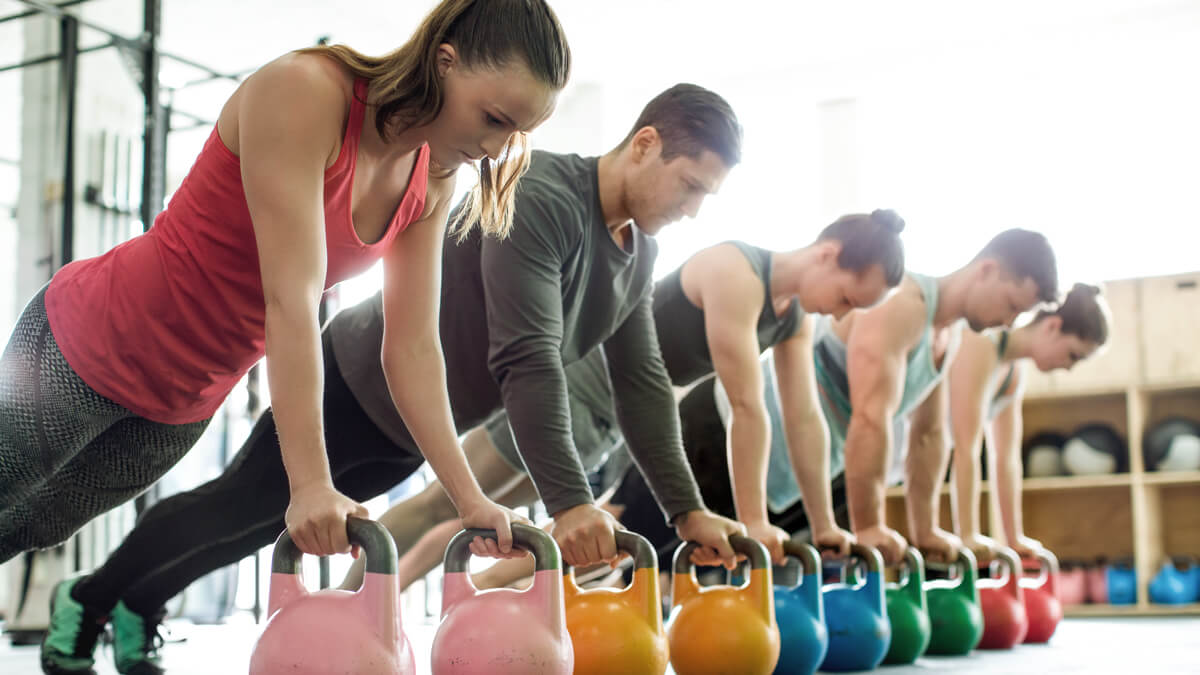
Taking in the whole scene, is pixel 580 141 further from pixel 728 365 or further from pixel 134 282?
pixel 134 282

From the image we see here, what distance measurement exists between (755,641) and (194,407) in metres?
1.00

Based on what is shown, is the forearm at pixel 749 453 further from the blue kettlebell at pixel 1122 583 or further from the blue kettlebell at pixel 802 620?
the blue kettlebell at pixel 1122 583

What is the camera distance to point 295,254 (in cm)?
132

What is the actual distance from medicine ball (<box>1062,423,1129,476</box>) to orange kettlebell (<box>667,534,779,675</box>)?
14.8 ft

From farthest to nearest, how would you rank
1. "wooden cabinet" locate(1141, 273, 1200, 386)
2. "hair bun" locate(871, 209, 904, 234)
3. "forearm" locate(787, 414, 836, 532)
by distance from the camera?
"wooden cabinet" locate(1141, 273, 1200, 386) < "forearm" locate(787, 414, 836, 532) < "hair bun" locate(871, 209, 904, 234)

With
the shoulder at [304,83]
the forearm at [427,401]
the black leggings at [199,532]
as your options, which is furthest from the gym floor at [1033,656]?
the shoulder at [304,83]

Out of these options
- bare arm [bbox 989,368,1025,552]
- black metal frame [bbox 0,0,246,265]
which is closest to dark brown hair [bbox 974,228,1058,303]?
bare arm [bbox 989,368,1025,552]

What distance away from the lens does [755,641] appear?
6.40 feet

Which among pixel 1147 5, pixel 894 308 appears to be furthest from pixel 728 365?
pixel 1147 5

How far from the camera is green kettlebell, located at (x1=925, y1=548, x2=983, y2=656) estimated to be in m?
2.81

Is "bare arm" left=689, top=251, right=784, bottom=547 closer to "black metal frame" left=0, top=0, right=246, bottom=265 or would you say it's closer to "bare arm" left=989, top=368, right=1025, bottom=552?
"bare arm" left=989, top=368, right=1025, bottom=552

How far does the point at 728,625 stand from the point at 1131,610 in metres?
4.41

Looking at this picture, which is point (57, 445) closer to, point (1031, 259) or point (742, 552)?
point (742, 552)

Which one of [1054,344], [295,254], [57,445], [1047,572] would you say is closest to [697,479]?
[1047,572]
